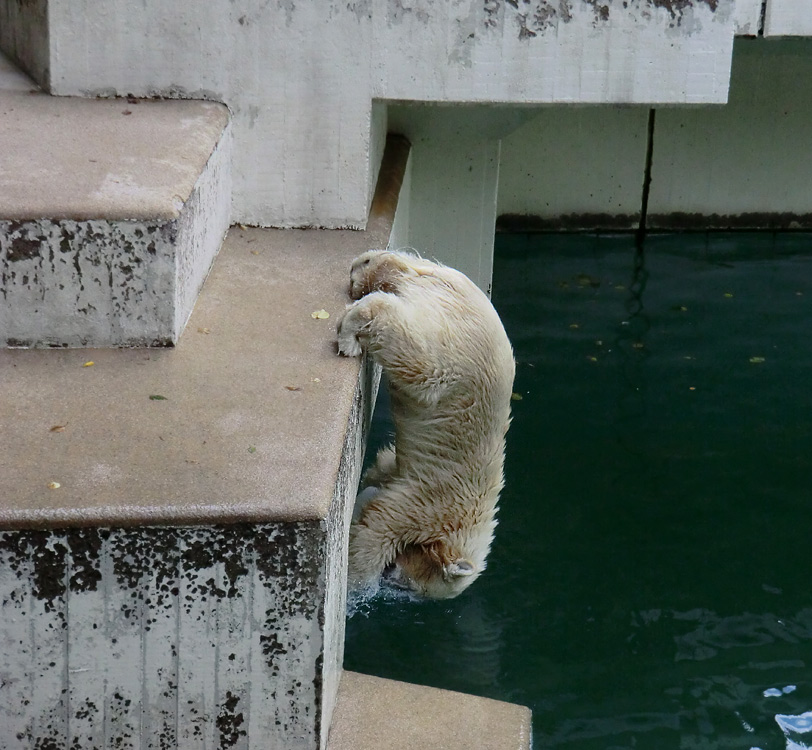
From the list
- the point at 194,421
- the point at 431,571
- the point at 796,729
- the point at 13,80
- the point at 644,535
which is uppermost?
the point at 13,80

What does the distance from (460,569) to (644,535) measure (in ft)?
5.75

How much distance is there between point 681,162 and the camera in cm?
891

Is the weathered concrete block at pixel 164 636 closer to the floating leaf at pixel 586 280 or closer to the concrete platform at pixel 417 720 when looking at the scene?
the concrete platform at pixel 417 720

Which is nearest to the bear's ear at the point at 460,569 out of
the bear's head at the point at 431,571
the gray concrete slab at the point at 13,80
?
the bear's head at the point at 431,571

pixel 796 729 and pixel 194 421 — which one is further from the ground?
pixel 194 421

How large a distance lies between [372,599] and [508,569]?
841 millimetres

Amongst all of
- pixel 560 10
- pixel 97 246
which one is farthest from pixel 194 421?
pixel 560 10

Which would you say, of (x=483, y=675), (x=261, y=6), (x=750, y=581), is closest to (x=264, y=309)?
(x=261, y=6)

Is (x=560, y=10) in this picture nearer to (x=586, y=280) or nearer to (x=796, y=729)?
(x=796, y=729)

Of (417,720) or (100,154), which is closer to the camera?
(417,720)

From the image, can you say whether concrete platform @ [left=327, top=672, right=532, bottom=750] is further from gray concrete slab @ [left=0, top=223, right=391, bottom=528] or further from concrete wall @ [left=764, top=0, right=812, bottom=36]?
concrete wall @ [left=764, top=0, right=812, bottom=36]

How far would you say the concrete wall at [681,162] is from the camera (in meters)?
8.73

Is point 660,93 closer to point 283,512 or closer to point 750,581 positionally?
point 750,581

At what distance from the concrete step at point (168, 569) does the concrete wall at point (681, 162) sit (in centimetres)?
618
